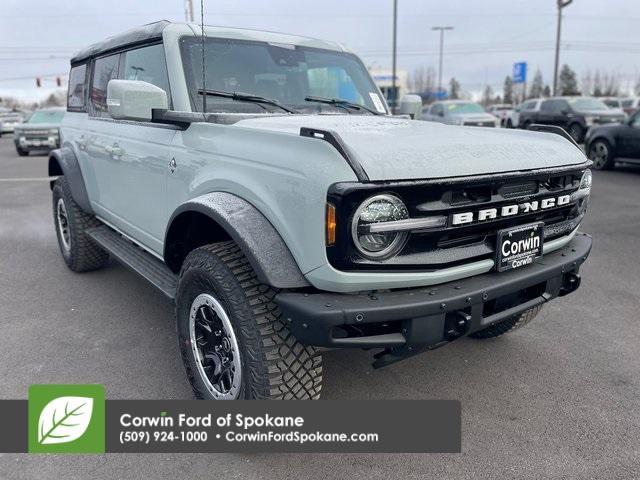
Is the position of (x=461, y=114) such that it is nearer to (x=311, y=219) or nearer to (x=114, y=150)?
(x=114, y=150)

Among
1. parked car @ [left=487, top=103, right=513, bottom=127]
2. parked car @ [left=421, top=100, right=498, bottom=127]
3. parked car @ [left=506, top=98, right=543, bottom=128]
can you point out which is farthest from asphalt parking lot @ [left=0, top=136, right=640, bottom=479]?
parked car @ [left=487, top=103, right=513, bottom=127]

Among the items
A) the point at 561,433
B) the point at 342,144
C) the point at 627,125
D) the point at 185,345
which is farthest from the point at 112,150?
the point at 627,125

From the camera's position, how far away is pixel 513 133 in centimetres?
292

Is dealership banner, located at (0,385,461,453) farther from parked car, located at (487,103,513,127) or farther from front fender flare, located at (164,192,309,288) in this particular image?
parked car, located at (487,103,513,127)

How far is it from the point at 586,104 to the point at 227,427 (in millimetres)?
19264

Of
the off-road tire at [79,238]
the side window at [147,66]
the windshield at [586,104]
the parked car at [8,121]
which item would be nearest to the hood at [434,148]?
the side window at [147,66]

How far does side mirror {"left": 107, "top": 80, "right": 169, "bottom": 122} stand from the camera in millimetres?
2781

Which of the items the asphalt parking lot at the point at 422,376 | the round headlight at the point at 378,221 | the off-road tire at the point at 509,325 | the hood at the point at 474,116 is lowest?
the asphalt parking lot at the point at 422,376

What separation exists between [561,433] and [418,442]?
0.72 metres

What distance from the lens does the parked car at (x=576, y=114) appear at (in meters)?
17.7

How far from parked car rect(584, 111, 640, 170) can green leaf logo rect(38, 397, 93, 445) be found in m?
11.8

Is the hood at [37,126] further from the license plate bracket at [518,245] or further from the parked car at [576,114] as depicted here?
the license plate bracket at [518,245]

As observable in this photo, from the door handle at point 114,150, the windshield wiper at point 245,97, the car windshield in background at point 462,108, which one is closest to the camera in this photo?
the windshield wiper at point 245,97

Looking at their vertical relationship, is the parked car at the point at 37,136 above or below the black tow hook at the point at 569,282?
above
